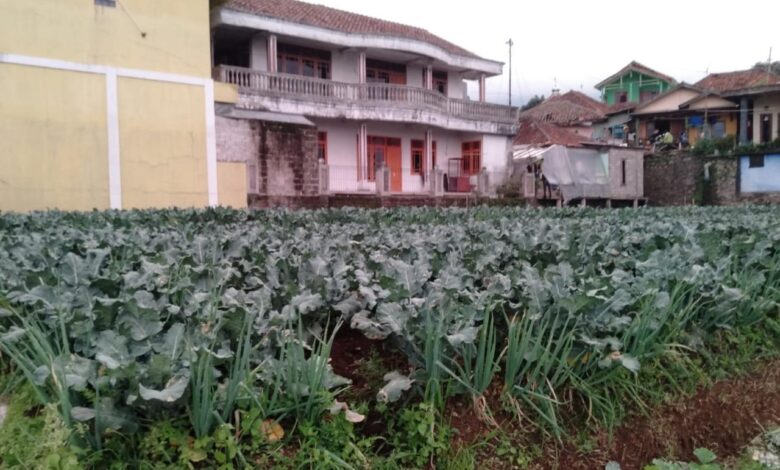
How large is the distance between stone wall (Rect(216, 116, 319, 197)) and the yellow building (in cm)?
43

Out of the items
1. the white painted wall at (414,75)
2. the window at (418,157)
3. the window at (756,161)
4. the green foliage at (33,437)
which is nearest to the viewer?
the green foliage at (33,437)

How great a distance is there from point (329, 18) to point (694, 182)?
1976cm

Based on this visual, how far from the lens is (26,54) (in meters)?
14.0

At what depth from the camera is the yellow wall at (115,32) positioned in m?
14.0

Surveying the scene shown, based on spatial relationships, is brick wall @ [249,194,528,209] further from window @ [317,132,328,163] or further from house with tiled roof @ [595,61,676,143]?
house with tiled roof @ [595,61,676,143]

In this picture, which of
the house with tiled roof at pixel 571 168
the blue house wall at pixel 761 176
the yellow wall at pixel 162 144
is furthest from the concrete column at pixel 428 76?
the blue house wall at pixel 761 176

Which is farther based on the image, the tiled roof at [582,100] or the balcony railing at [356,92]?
the tiled roof at [582,100]

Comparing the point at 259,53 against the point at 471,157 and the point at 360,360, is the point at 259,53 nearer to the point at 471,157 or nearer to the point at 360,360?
the point at 471,157

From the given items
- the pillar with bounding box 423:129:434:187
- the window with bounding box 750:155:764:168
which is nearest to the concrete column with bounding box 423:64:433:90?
the pillar with bounding box 423:129:434:187

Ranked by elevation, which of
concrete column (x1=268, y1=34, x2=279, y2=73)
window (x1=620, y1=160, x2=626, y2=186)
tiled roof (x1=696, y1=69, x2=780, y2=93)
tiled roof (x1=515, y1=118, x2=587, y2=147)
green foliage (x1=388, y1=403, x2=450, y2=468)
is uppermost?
tiled roof (x1=696, y1=69, x2=780, y2=93)

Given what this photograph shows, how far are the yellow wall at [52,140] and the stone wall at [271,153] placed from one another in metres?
3.48

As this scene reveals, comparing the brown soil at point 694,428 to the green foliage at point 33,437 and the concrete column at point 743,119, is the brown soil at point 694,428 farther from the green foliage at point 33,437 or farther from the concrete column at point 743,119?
the concrete column at point 743,119

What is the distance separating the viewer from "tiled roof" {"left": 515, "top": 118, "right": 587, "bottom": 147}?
29.9 m

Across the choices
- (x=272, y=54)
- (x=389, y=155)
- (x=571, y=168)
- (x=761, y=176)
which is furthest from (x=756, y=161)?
(x=272, y=54)
